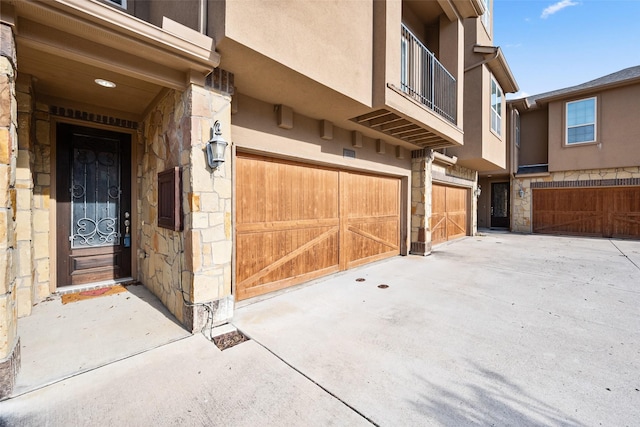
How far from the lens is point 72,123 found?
3.98 metres

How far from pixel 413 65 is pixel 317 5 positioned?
3098 mm

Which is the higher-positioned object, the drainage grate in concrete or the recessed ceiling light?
the recessed ceiling light

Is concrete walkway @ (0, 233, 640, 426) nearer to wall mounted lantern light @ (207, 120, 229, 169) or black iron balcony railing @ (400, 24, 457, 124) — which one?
wall mounted lantern light @ (207, 120, 229, 169)

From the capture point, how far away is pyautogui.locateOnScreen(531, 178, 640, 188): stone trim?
403 inches

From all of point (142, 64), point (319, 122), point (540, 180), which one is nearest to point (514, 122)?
point (540, 180)

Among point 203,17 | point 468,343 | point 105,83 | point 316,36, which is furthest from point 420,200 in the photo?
point 105,83

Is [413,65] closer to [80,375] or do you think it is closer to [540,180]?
[80,375]

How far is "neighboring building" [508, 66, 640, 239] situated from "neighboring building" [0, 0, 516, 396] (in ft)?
29.8

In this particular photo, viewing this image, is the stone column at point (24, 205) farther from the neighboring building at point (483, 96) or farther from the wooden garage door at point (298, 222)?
the neighboring building at point (483, 96)

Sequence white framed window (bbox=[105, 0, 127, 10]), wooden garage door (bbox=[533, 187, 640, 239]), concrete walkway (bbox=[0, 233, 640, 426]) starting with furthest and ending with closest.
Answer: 1. wooden garage door (bbox=[533, 187, 640, 239])
2. white framed window (bbox=[105, 0, 127, 10])
3. concrete walkway (bbox=[0, 233, 640, 426])

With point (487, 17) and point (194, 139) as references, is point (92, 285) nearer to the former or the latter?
point (194, 139)

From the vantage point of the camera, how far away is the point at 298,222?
463 centimetres

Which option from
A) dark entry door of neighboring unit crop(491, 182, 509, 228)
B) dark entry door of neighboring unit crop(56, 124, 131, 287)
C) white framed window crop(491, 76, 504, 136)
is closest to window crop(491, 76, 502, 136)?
white framed window crop(491, 76, 504, 136)

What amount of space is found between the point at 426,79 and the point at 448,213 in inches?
202
